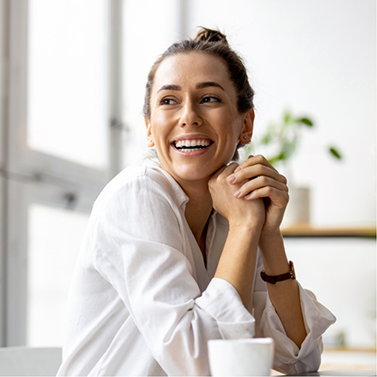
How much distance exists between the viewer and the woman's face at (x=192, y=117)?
3.73ft

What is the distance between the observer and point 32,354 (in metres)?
1.25

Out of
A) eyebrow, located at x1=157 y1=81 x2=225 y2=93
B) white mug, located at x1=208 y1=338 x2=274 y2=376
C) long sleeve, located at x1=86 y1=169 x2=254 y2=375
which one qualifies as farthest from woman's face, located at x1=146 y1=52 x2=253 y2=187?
white mug, located at x1=208 y1=338 x2=274 y2=376

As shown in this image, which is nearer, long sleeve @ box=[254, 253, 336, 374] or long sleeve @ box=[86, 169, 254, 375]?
long sleeve @ box=[86, 169, 254, 375]

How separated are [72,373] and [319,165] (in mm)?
2323

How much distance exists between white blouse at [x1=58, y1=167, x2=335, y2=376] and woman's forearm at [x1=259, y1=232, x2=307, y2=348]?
0.02m

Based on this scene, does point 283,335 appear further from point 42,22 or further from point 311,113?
point 311,113

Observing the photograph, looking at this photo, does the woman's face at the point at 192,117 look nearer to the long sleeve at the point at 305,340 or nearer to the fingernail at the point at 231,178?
the fingernail at the point at 231,178

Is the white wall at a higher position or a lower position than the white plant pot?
higher

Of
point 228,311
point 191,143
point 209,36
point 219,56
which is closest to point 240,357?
point 228,311

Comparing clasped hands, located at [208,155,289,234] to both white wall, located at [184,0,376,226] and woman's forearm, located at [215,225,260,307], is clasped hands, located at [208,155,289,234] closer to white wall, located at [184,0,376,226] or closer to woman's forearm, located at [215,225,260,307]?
woman's forearm, located at [215,225,260,307]

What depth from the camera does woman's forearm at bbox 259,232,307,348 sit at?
3.74 ft

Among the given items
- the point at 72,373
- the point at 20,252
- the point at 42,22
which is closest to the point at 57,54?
the point at 42,22

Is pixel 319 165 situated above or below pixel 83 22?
below

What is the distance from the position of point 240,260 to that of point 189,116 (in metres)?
0.35
